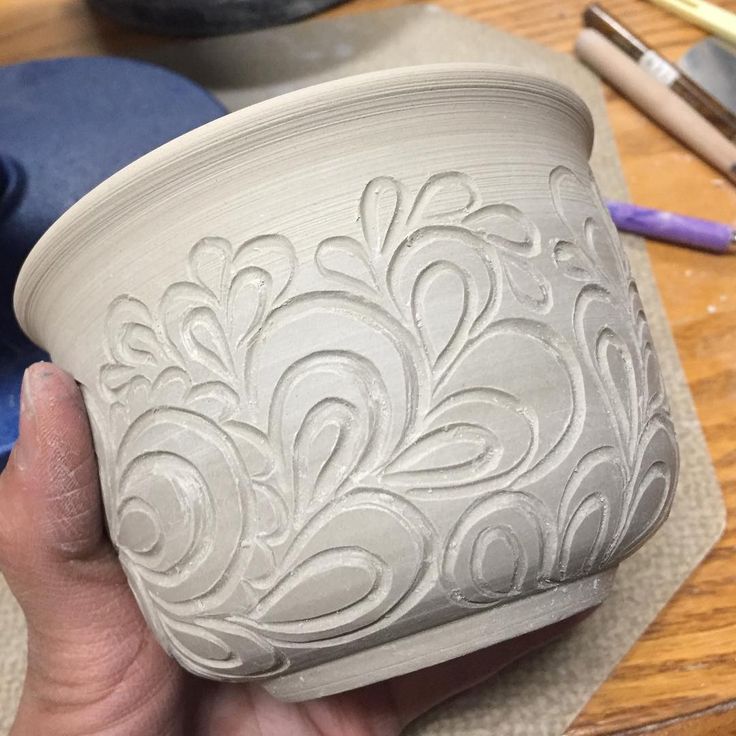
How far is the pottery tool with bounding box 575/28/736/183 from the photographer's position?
74cm

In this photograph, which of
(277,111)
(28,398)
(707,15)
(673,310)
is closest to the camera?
(277,111)

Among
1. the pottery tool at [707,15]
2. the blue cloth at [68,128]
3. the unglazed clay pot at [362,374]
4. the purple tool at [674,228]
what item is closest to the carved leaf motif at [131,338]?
the unglazed clay pot at [362,374]

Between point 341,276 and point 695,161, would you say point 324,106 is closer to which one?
point 341,276

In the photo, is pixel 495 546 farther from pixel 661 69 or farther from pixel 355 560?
pixel 661 69

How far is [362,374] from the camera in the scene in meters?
0.32

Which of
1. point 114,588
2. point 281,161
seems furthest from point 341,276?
point 114,588

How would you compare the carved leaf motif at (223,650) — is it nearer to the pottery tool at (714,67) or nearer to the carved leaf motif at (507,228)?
the carved leaf motif at (507,228)

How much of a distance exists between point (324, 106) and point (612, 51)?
0.62m

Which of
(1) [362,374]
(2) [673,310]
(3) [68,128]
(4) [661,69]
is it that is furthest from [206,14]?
(1) [362,374]

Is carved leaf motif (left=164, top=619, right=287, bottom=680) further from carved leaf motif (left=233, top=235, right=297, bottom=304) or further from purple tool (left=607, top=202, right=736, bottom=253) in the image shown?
purple tool (left=607, top=202, right=736, bottom=253)

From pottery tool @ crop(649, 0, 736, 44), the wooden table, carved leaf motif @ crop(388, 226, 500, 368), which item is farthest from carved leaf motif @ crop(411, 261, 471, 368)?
pottery tool @ crop(649, 0, 736, 44)

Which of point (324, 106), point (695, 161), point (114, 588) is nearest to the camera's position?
point (324, 106)

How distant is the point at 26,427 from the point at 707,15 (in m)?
0.79

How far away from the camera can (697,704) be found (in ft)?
1.72
